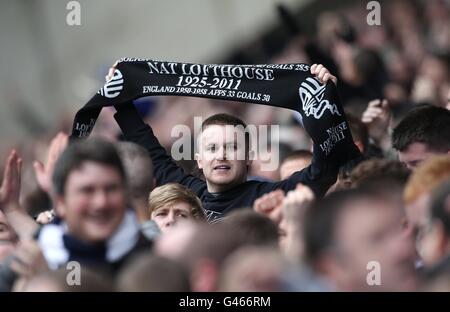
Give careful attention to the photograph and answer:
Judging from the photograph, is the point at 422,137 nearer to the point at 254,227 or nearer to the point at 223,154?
the point at 223,154

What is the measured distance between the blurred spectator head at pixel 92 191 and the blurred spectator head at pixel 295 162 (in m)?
2.72

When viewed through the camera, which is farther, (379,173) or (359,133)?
(359,133)

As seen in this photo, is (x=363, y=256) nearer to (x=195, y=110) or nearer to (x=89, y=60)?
(x=195, y=110)

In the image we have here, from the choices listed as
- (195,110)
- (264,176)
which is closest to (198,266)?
(264,176)

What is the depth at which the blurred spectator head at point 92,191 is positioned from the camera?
4.95 metres

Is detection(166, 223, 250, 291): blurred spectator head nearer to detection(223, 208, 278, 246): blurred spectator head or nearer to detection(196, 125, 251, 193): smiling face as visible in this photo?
detection(223, 208, 278, 246): blurred spectator head

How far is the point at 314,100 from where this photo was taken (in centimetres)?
670

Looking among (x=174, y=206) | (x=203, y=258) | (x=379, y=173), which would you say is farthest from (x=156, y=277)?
(x=174, y=206)

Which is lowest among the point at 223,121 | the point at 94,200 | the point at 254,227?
the point at 254,227

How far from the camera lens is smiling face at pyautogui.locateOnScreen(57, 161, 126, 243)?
16.3 feet

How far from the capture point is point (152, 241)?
5.07m

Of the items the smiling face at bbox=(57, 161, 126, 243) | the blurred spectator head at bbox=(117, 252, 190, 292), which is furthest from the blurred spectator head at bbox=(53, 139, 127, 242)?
the blurred spectator head at bbox=(117, 252, 190, 292)

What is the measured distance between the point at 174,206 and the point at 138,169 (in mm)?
718
